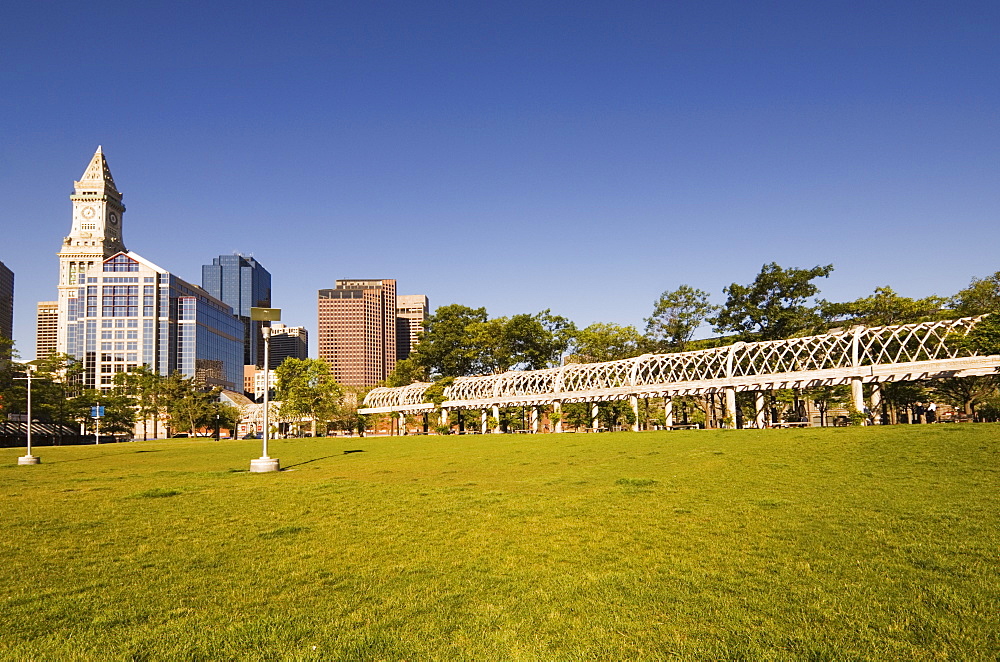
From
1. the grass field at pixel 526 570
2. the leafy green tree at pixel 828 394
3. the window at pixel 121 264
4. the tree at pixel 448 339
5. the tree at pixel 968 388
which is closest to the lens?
the grass field at pixel 526 570

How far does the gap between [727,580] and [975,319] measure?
1676 inches

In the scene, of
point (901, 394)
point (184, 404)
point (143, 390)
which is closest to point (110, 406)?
point (143, 390)

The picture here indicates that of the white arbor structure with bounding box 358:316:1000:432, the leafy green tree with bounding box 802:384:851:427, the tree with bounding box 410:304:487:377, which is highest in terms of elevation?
the tree with bounding box 410:304:487:377

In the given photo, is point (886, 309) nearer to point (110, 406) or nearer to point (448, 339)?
point (448, 339)

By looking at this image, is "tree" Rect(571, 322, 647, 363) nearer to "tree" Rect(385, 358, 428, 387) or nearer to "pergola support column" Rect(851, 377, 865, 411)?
"tree" Rect(385, 358, 428, 387)

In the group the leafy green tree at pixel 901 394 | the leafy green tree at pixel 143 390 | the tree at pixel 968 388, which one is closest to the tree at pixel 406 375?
the leafy green tree at pixel 143 390

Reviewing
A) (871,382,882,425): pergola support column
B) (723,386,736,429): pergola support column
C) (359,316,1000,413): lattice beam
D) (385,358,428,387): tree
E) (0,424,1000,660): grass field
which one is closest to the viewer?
(0,424,1000,660): grass field

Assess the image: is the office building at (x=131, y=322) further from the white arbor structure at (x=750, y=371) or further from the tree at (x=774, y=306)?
the tree at (x=774, y=306)

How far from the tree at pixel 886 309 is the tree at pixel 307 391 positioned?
54.8m

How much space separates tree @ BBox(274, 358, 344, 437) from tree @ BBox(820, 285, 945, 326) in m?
54.8

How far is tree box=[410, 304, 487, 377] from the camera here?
276 ft

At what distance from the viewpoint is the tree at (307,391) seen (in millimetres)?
75188

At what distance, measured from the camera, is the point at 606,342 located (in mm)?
78250

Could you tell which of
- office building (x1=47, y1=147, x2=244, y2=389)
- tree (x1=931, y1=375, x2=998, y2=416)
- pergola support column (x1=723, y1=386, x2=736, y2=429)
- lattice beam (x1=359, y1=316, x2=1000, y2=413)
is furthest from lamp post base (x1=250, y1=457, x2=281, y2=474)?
office building (x1=47, y1=147, x2=244, y2=389)
